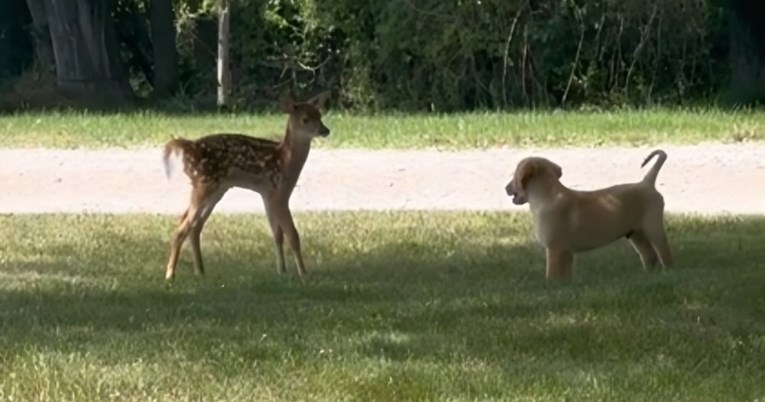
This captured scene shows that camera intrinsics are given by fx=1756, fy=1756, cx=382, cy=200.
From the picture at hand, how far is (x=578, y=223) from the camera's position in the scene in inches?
374

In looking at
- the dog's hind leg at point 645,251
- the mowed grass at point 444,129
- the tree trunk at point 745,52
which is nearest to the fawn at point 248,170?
the dog's hind leg at point 645,251

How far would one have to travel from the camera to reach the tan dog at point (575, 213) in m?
9.52

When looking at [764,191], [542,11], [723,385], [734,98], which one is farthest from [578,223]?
[542,11]

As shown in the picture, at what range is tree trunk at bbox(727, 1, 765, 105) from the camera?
69.8ft

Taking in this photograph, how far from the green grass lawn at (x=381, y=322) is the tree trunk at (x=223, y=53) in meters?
13.4

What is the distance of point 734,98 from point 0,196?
9.63 m

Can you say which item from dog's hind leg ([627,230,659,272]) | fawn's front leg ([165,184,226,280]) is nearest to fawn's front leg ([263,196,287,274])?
fawn's front leg ([165,184,226,280])

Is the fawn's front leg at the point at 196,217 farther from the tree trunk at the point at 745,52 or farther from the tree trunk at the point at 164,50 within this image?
the tree trunk at the point at 164,50

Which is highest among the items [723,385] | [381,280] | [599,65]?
[723,385]

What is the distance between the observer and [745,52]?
21.6 m

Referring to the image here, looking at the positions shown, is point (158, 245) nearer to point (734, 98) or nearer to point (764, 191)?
point (764, 191)

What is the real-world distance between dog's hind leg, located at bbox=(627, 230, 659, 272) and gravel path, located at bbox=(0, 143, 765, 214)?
3347mm

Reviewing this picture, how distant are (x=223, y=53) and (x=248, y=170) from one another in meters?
15.1

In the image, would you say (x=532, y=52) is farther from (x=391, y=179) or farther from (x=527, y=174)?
(x=527, y=174)
